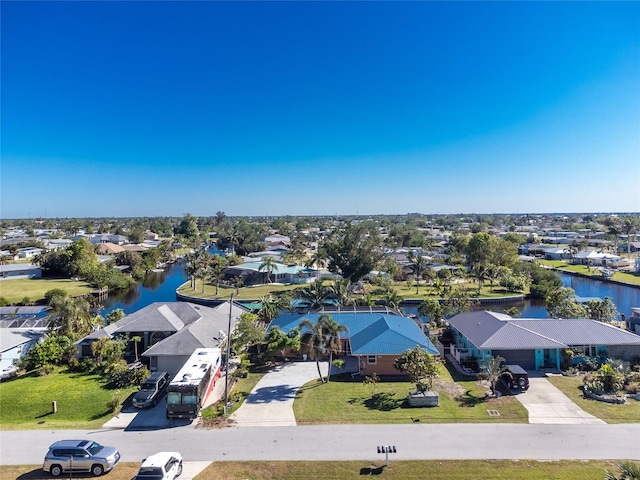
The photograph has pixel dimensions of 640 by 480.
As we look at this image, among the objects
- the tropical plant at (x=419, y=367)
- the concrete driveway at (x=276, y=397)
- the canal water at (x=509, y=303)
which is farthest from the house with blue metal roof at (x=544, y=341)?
the canal water at (x=509, y=303)

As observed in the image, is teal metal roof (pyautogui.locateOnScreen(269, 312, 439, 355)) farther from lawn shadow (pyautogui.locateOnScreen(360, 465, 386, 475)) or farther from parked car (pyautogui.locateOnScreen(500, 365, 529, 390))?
lawn shadow (pyautogui.locateOnScreen(360, 465, 386, 475))

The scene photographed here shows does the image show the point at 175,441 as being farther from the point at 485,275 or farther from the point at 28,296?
the point at 485,275

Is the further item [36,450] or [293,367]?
[293,367]

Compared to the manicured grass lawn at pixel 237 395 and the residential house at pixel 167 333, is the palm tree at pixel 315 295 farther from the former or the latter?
the manicured grass lawn at pixel 237 395

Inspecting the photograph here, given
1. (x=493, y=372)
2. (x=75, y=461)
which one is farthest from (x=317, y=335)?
(x=75, y=461)

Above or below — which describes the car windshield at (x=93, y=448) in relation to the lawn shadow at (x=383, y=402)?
above

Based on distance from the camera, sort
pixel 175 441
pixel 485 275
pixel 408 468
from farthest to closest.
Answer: pixel 485 275 → pixel 175 441 → pixel 408 468

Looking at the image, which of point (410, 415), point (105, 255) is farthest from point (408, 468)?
point (105, 255)

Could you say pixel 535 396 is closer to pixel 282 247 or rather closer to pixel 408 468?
pixel 408 468

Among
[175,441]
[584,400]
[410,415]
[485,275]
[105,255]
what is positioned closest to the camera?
[175,441]
